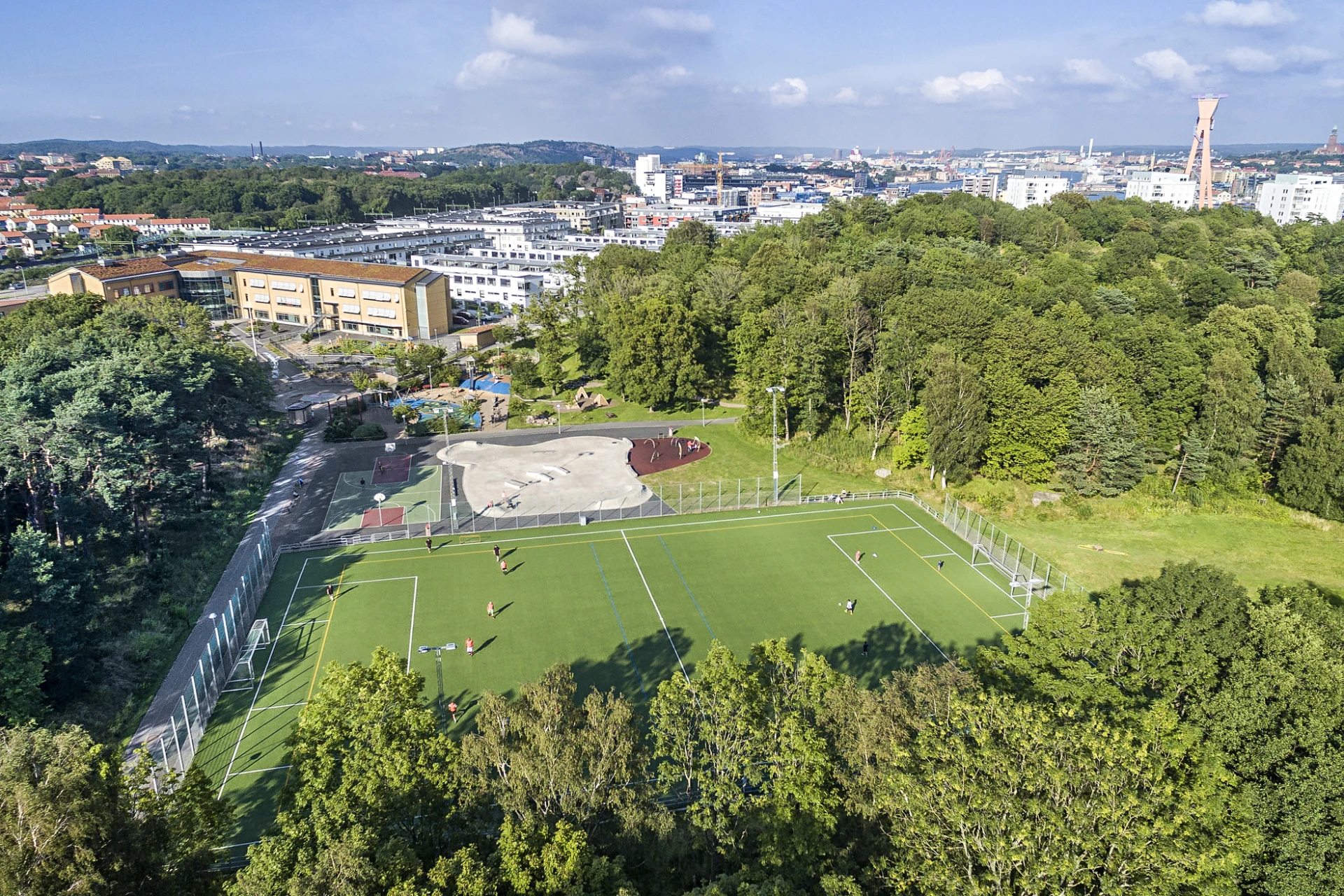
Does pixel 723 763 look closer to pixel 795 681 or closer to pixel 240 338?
pixel 795 681

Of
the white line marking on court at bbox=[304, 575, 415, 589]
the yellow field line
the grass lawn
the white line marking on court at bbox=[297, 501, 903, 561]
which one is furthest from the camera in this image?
the grass lawn

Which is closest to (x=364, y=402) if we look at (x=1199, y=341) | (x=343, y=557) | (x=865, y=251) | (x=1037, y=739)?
(x=343, y=557)

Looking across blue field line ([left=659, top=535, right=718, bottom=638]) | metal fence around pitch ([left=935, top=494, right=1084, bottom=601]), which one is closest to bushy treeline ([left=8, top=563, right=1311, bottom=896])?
blue field line ([left=659, top=535, right=718, bottom=638])

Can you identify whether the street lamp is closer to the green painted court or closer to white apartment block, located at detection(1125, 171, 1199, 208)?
the green painted court

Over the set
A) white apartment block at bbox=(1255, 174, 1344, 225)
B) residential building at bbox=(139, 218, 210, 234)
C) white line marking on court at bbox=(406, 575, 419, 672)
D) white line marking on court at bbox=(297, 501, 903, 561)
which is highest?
white apartment block at bbox=(1255, 174, 1344, 225)

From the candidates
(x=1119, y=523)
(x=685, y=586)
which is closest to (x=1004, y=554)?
(x=1119, y=523)

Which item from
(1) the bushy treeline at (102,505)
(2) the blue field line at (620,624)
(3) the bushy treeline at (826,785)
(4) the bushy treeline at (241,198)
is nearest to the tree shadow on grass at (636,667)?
(2) the blue field line at (620,624)

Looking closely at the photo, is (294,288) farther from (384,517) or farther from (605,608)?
(605,608)
